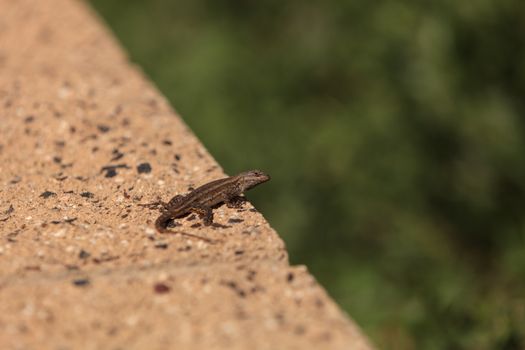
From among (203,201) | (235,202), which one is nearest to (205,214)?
(203,201)

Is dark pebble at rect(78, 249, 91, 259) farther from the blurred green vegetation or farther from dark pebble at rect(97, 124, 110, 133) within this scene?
the blurred green vegetation

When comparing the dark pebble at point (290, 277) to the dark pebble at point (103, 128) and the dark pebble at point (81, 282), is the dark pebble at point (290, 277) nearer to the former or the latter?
the dark pebble at point (81, 282)

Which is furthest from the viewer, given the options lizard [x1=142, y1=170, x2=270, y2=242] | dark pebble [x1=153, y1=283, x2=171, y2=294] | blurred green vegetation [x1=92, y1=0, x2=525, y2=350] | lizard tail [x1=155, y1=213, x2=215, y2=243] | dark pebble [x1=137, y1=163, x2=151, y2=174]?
blurred green vegetation [x1=92, y1=0, x2=525, y2=350]

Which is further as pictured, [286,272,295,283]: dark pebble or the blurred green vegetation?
the blurred green vegetation

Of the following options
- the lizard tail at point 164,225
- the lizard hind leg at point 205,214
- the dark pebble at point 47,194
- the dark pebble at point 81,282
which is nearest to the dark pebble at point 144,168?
the dark pebble at point 47,194

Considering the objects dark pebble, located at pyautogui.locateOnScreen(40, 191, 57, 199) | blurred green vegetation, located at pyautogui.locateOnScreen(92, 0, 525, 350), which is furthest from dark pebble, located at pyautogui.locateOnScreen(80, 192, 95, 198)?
blurred green vegetation, located at pyautogui.locateOnScreen(92, 0, 525, 350)
